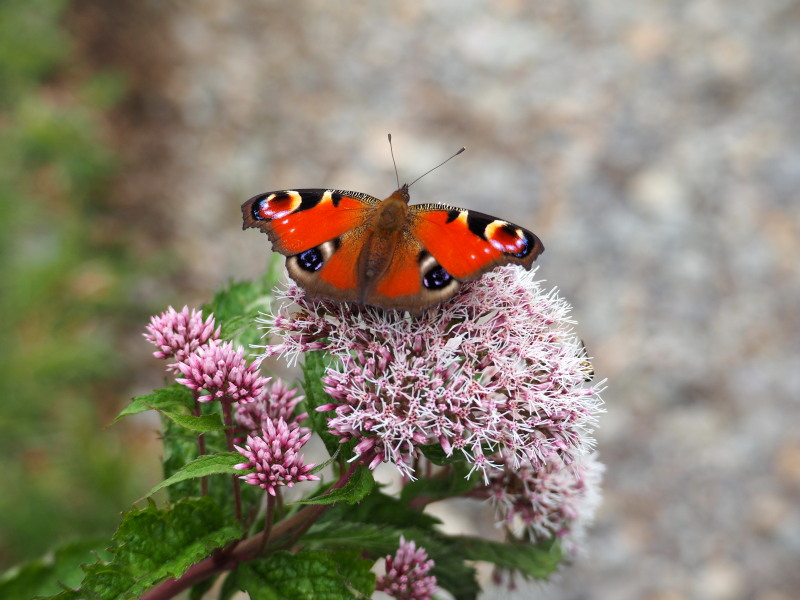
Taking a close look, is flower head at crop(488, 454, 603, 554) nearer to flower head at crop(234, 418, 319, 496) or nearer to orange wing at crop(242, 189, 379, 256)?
flower head at crop(234, 418, 319, 496)

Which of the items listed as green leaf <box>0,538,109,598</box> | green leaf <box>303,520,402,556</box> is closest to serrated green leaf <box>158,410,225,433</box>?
green leaf <box>303,520,402,556</box>

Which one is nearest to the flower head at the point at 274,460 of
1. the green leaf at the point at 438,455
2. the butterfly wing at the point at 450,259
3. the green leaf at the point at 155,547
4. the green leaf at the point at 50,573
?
the green leaf at the point at 155,547

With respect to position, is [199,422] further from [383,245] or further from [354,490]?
[383,245]

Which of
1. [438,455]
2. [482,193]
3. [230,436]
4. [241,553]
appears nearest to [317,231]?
[230,436]

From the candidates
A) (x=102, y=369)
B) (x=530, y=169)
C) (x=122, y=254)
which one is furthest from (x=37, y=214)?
(x=530, y=169)

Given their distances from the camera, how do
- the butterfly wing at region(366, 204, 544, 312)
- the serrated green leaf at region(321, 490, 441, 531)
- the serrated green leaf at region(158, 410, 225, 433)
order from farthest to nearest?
the serrated green leaf at region(321, 490, 441, 531) → the butterfly wing at region(366, 204, 544, 312) → the serrated green leaf at region(158, 410, 225, 433)

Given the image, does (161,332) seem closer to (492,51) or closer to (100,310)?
(100,310)
